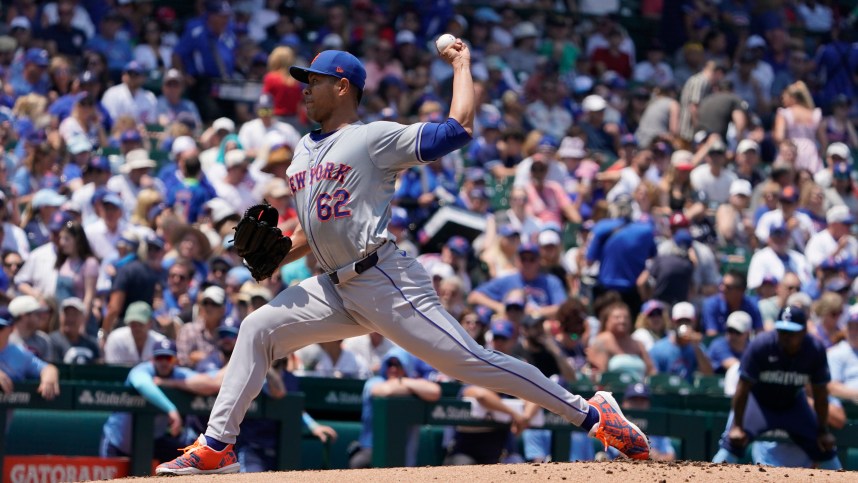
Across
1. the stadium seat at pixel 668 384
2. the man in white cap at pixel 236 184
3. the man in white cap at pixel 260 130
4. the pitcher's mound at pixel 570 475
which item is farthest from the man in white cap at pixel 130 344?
the pitcher's mound at pixel 570 475

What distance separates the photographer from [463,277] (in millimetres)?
11562

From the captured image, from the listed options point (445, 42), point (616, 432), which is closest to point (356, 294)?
point (445, 42)

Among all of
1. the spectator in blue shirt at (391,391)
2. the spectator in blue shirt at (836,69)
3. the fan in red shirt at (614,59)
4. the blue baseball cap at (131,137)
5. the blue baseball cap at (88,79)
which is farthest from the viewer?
A: the spectator in blue shirt at (836,69)

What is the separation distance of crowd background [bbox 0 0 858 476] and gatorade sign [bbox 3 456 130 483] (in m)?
0.14

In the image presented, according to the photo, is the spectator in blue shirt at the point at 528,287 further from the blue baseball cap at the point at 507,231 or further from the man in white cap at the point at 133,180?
the man in white cap at the point at 133,180

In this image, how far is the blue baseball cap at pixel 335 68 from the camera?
216 inches

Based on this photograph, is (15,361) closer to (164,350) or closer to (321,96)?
(164,350)

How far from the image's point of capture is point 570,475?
5.53 metres

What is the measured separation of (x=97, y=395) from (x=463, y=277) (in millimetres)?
3930

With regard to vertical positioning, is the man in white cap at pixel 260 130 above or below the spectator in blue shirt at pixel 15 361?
above

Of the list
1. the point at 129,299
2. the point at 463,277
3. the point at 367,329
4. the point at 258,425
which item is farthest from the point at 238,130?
the point at 367,329

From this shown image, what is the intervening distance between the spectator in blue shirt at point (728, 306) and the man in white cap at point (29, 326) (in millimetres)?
5005

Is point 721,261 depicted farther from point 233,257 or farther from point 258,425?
point 258,425

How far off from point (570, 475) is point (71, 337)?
4733 mm
